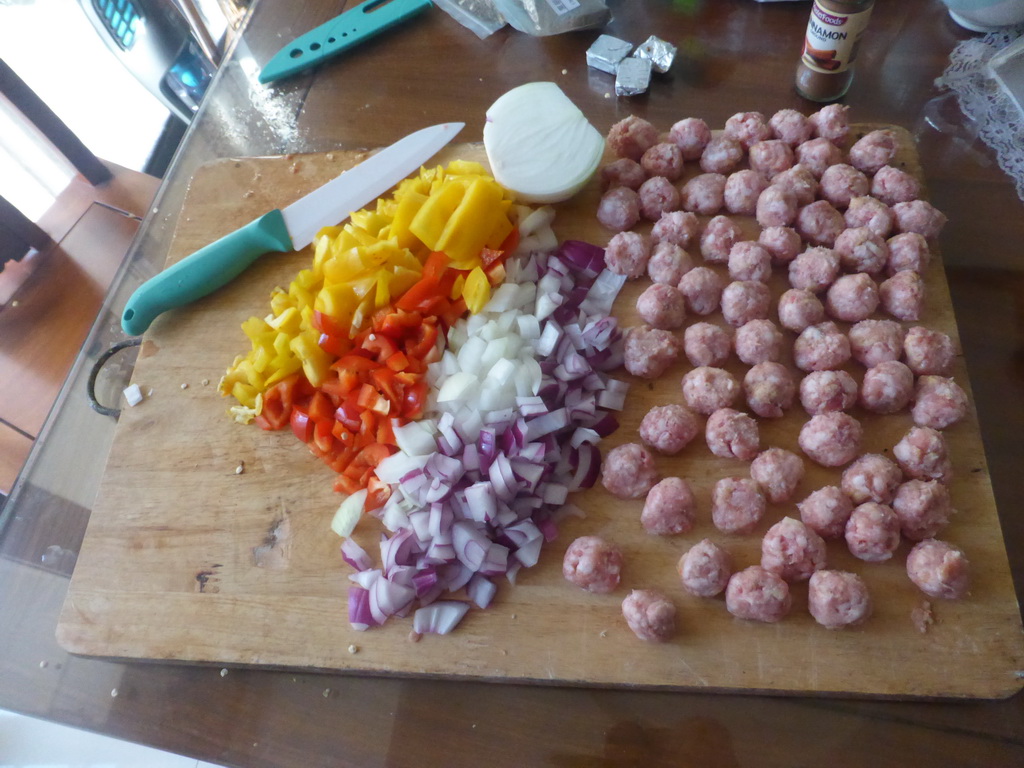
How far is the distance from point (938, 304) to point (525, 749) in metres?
1.38

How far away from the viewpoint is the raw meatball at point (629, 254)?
5.66 feet

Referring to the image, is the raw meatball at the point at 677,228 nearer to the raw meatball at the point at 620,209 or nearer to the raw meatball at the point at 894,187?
the raw meatball at the point at 620,209

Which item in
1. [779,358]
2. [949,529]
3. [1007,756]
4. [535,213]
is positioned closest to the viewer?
[1007,756]

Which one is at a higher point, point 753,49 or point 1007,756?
point 753,49

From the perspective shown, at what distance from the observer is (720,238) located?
1717 millimetres

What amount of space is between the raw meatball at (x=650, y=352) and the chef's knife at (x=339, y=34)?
61.6 inches

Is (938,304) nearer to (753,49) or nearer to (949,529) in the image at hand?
(949,529)

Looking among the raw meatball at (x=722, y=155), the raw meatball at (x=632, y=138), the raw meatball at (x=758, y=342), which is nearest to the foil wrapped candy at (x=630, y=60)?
the raw meatball at (x=632, y=138)

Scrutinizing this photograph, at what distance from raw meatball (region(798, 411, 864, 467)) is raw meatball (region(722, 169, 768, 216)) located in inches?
23.9

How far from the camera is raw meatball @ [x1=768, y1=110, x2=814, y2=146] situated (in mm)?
1852

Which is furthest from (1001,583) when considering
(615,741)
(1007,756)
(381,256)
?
(381,256)

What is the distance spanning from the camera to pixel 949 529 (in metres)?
1.41

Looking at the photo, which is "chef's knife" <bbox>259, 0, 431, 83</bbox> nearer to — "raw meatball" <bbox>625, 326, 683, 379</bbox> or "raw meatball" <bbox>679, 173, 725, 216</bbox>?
"raw meatball" <bbox>679, 173, 725, 216</bbox>

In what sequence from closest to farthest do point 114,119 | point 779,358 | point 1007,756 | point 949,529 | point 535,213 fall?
1. point 1007,756
2. point 949,529
3. point 779,358
4. point 535,213
5. point 114,119
